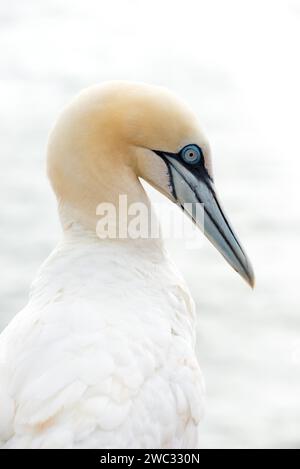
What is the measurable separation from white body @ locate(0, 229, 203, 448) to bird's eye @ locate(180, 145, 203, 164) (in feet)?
1.52

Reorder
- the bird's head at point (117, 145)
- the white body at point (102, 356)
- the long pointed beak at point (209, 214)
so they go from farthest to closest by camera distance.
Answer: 1. the long pointed beak at point (209, 214)
2. the bird's head at point (117, 145)
3. the white body at point (102, 356)

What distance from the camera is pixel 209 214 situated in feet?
23.5

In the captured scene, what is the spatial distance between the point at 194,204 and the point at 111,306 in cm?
89

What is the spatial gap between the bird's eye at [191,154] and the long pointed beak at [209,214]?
105 mm

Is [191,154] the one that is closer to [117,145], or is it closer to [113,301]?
[117,145]

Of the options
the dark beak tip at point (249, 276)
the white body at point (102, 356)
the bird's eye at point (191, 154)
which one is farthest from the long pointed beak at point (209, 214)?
the white body at point (102, 356)

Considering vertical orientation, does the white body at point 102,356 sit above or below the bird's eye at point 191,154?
below

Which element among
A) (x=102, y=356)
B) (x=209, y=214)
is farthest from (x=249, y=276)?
(x=102, y=356)

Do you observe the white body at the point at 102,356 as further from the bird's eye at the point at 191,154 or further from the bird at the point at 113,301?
the bird's eye at the point at 191,154

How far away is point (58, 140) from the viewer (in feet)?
22.3

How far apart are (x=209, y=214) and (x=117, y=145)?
0.62 meters

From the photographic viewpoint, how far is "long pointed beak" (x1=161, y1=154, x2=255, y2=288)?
7.08m

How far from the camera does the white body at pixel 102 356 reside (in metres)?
5.94
